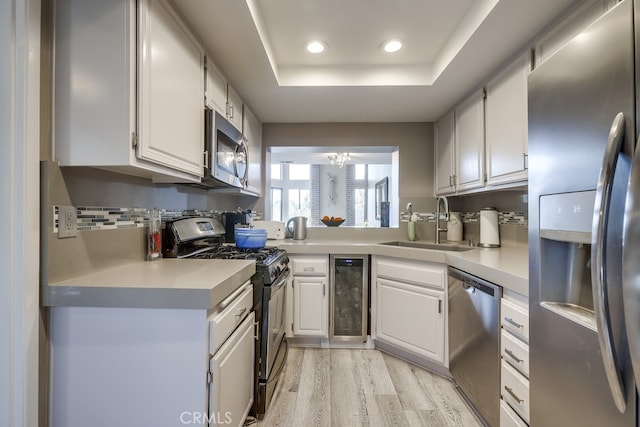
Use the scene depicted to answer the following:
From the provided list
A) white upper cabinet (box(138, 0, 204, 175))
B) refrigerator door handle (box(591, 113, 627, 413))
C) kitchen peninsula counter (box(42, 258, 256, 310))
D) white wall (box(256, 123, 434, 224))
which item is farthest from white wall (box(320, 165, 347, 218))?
refrigerator door handle (box(591, 113, 627, 413))

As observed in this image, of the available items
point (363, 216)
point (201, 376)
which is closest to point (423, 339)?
point (201, 376)

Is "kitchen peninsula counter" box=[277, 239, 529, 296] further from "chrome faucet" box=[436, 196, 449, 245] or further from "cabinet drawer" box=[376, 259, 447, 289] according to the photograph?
"chrome faucet" box=[436, 196, 449, 245]

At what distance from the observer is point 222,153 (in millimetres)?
1700

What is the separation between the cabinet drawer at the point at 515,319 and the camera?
1194 mm

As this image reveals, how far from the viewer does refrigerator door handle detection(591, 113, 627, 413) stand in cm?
63

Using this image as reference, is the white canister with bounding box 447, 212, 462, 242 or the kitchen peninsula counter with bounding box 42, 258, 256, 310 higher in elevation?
the white canister with bounding box 447, 212, 462, 242

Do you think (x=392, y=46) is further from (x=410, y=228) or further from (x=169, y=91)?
(x=410, y=228)

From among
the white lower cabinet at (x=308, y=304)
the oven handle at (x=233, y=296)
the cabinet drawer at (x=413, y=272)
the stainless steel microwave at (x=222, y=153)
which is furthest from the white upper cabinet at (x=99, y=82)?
the cabinet drawer at (x=413, y=272)

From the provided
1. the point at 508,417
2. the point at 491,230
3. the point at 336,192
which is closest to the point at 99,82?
the point at 508,417

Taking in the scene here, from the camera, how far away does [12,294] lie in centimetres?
91

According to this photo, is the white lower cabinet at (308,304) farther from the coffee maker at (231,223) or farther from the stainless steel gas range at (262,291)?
the coffee maker at (231,223)

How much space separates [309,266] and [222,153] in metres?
1.13

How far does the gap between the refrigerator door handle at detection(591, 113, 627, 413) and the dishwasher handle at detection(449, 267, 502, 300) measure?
0.76 meters

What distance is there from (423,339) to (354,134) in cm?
197
